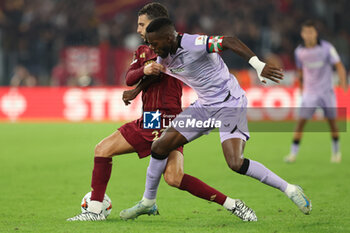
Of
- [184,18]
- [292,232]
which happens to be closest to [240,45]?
[292,232]

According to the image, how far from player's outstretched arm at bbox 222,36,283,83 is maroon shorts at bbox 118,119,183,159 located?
1.24 meters

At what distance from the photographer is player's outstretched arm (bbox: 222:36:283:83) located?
4.98 metres

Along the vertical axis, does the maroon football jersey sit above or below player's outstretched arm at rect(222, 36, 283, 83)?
below

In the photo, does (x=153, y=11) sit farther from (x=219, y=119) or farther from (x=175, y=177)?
(x=175, y=177)

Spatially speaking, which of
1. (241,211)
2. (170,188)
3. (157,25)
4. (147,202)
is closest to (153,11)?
(157,25)

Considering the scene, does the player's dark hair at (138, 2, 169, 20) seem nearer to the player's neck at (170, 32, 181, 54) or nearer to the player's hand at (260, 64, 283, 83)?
Result: the player's neck at (170, 32, 181, 54)

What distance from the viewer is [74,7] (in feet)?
73.3

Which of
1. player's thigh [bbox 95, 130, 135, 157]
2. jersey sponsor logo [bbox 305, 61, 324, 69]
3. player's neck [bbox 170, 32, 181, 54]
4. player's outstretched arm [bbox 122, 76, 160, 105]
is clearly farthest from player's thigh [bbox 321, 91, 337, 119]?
player's neck [bbox 170, 32, 181, 54]

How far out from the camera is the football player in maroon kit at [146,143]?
5898 millimetres

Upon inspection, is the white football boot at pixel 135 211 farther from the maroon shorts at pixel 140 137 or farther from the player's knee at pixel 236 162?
the player's knee at pixel 236 162

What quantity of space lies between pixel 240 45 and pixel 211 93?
0.71 metres

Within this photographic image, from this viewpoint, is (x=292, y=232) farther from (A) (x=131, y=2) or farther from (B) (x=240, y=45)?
(A) (x=131, y=2)

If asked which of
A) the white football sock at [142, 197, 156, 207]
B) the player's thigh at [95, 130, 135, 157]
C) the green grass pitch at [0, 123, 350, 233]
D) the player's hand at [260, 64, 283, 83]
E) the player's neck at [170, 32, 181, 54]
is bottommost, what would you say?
the green grass pitch at [0, 123, 350, 233]

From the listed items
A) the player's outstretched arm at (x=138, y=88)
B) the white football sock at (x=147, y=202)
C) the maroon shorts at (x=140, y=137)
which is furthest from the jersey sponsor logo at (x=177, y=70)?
the white football sock at (x=147, y=202)
